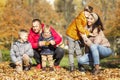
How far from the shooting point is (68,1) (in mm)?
58688

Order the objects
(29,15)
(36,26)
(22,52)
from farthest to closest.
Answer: (29,15) → (36,26) → (22,52)

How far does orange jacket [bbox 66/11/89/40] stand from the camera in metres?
8.33

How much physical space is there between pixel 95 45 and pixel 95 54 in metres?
0.20

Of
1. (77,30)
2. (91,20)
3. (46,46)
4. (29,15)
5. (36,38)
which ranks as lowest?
(46,46)

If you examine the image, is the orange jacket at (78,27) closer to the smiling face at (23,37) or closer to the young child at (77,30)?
the young child at (77,30)

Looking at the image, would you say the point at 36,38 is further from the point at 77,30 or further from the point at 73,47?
the point at 77,30

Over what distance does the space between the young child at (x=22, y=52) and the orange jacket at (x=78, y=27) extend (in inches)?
41.6

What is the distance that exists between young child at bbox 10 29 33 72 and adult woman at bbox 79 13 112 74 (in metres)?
1.37

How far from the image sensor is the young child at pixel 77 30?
8391 mm

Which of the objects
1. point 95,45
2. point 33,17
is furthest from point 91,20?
point 33,17

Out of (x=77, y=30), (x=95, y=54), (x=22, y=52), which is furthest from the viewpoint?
(x=22, y=52)

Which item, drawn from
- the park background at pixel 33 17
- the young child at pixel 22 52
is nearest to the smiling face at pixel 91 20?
the young child at pixel 22 52

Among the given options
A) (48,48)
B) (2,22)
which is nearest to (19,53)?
(48,48)

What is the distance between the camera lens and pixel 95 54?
7.80m
